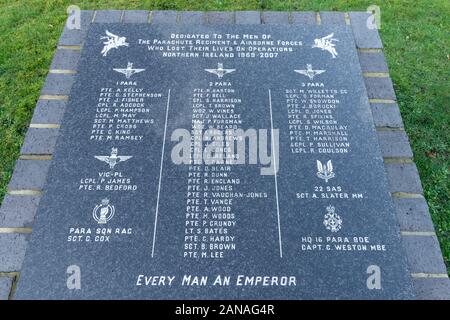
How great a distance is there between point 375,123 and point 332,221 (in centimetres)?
138

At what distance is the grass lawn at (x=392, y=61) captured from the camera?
489 centimetres

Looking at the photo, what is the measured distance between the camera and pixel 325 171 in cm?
384

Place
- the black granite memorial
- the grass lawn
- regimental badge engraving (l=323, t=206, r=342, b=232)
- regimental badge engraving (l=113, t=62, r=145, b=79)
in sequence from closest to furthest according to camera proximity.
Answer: the black granite memorial < regimental badge engraving (l=323, t=206, r=342, b=232) < regimental badge engraving (l=113, t=62, r=145, b=79) < the grass lawn

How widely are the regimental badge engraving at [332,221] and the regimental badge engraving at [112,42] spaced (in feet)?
8.45

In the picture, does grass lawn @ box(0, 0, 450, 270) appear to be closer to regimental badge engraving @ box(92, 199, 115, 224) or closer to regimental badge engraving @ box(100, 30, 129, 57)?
regimental badge engraving @ box(100, 30, 129, 57)

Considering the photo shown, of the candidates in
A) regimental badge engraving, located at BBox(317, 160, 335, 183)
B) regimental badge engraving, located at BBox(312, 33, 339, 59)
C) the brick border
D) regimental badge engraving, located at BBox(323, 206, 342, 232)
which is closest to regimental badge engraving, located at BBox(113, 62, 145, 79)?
the brick border

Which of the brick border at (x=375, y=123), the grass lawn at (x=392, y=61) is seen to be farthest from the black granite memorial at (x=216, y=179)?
the grass lawn at (x=392, y=61)

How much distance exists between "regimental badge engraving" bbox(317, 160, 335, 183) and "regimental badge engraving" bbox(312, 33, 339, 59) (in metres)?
1.31

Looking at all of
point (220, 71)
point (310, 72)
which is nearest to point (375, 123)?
point (310, 72)

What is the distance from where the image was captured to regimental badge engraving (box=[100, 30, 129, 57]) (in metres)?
4.66

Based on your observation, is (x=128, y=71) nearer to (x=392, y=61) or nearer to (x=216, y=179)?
(x=216, y=179)

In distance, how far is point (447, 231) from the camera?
14.5 feet
